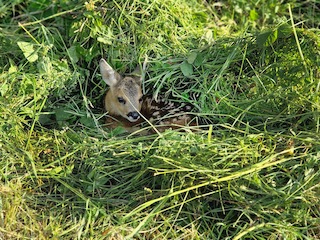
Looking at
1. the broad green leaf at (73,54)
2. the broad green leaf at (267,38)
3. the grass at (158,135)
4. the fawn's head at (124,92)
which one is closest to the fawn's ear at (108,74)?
the fawn's head at (124,92)

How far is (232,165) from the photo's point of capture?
3697 millimetres

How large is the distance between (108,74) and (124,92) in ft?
0.62

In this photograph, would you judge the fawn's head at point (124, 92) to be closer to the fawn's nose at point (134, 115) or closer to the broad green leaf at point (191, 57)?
the fawn's nose at point (134, 115)

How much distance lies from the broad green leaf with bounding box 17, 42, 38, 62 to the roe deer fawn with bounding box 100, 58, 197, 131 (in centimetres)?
52

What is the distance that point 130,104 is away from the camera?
449 centimetres

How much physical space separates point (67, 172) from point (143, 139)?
0.56 meters

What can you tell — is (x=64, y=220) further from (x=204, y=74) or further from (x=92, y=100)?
(x=204, y=74)

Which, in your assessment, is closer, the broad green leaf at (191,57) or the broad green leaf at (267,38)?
the broad green leaf at (267,38)

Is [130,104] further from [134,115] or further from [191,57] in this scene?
[191,57]

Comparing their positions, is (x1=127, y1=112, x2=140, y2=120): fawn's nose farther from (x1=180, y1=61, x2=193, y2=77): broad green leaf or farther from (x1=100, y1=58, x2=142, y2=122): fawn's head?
(x1=180, y1=61, x2=193, y2=77): broad green leaf

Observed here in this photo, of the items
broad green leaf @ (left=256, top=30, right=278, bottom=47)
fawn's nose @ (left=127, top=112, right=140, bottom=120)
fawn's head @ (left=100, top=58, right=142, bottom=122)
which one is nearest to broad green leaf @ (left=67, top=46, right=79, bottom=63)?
fawn's head @ (left=100, top=58, right=142, bottom=122)

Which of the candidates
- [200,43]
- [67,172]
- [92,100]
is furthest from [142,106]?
[67,172]

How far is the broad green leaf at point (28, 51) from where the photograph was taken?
14.3 feet

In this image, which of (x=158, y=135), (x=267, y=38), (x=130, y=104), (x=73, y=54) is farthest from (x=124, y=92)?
(x=267, y=38)
